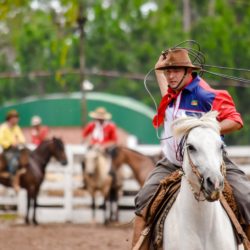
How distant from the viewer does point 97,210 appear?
1936 centimetres

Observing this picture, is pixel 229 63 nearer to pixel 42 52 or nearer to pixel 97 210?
pixel 42 52

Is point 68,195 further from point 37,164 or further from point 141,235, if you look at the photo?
point 141,235

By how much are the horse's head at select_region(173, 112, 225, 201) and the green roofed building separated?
24.4m

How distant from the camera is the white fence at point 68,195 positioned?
19.1 m

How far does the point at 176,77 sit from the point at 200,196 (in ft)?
3.78

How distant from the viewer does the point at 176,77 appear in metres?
6.92

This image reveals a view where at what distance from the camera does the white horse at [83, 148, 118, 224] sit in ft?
61.4

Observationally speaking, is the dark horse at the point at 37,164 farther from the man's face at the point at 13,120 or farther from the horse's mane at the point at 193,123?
the horse's mane at the point at 193,123

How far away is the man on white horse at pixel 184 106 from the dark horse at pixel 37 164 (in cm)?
1185

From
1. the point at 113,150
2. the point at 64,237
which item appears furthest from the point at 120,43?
the point at 64,237

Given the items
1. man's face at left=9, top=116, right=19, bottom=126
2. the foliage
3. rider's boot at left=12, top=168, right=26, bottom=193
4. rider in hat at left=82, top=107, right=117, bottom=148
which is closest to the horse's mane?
rider in hat at left=82, top=107, right=117, bottom=148

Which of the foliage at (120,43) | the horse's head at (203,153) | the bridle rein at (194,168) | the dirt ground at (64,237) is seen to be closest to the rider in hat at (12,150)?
the dirt ground at (64,237)

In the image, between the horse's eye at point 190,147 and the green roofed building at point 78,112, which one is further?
the green roofed building at point 78,112

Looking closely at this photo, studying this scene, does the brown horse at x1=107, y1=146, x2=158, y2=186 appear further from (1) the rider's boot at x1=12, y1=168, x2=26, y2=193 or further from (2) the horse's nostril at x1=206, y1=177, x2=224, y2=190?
(2) the horse's nostril at x1=206, y1=177, x2=224, y2=190
